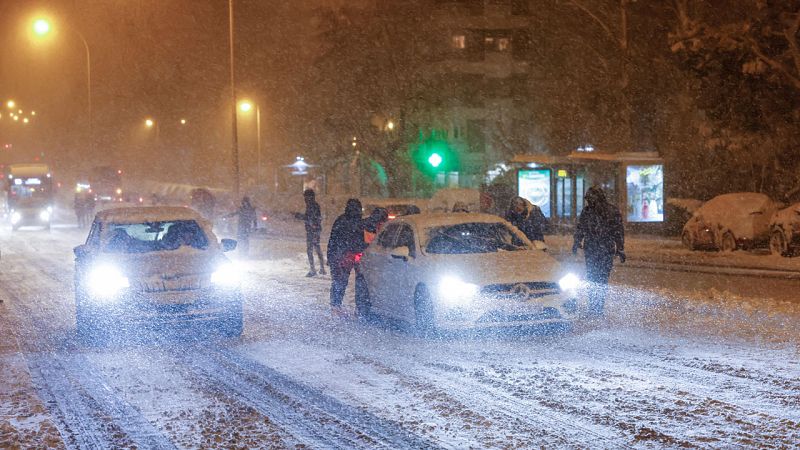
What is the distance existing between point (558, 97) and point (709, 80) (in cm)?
2272

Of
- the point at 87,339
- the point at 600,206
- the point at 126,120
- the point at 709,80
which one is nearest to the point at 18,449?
the point at 87,339

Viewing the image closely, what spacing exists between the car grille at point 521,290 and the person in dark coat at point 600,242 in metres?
2.01

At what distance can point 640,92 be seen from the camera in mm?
40875

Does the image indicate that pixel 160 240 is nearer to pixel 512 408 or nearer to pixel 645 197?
pixel 512 408

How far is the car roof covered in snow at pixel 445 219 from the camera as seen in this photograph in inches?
505

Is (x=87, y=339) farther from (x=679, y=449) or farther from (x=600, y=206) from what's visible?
(x=679, y=449)

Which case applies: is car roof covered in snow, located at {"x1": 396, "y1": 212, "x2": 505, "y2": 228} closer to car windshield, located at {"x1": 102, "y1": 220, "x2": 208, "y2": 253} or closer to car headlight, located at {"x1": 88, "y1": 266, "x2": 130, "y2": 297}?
car windshield, located at {"x1": 102, "y1": 220, "x2": 208, "y2": 253}

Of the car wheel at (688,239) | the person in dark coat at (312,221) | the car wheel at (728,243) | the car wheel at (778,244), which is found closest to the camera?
the person in dark coat at (312,221)

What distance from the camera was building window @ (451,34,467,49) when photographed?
239 feet

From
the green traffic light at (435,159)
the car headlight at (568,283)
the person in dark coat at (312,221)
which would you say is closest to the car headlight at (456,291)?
the car headlight at (568,283)

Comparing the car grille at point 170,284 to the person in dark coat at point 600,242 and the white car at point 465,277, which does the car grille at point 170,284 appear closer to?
the white car at point 465,277

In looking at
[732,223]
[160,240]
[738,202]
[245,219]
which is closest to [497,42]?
[738,202]

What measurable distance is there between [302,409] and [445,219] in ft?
17.9

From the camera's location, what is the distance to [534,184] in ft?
108
